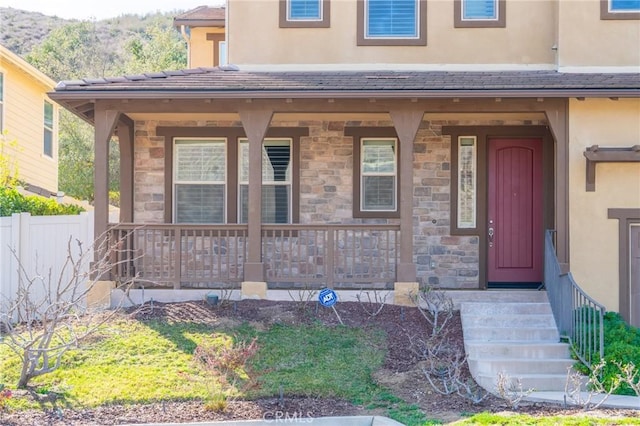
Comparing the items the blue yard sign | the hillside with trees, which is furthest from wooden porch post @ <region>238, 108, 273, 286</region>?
the hillside with trees

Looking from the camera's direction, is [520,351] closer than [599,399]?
No

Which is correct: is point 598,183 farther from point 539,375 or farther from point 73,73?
point 73,73

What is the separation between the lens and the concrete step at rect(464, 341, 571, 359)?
909 cm

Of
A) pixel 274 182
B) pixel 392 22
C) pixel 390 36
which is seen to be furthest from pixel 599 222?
pixel 274 182

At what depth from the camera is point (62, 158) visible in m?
27.8

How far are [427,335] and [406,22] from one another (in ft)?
16.7

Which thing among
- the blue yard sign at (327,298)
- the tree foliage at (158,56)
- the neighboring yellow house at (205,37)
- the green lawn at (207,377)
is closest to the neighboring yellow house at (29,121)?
the neighboring yellow house at (205,37)

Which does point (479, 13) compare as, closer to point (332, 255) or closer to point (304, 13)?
point (304, 13)

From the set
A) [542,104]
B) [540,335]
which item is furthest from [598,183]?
[540,335]

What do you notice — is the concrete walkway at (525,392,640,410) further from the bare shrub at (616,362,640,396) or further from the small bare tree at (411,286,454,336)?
the small bare tree at (411,286,454,336)

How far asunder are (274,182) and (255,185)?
5.02ft

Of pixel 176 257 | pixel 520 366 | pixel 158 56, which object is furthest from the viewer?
pixel 158 56

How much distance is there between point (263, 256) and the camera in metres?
11.4

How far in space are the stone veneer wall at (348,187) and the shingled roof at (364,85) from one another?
4.14ft
